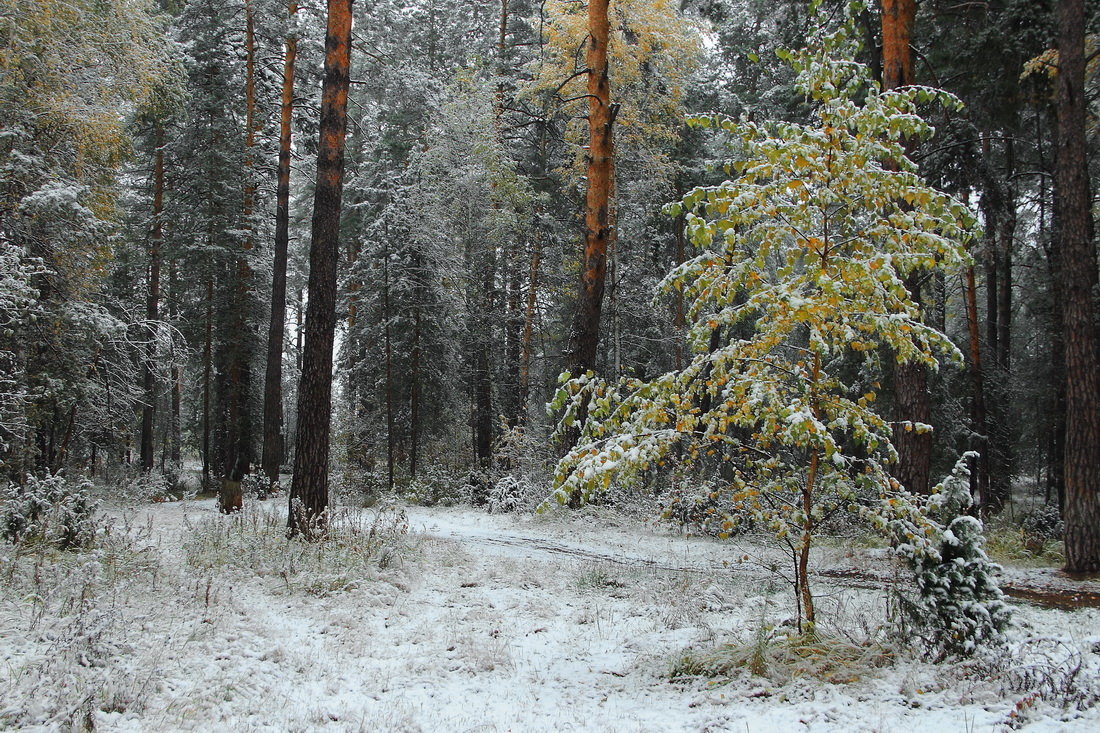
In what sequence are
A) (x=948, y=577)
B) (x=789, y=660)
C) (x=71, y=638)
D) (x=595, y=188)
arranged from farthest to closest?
(x=595, y=188), (x=789, y=660), (x=948, y=577), (x=71, y=638)

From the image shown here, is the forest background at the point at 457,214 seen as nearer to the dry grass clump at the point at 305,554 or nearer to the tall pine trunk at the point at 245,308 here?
the tall pine trunk at the point at 245,308

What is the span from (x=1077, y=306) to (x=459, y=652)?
8.94m

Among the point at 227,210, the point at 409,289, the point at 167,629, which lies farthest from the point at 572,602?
the point at 227,210

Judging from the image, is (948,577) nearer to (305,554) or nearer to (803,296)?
(803,296)

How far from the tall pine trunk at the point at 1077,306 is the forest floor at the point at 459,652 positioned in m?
0.90

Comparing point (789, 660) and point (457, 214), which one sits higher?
point (457, 214)

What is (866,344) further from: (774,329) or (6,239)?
(6,239)

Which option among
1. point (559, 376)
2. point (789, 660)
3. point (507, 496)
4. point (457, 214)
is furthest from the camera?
point (457, 214)

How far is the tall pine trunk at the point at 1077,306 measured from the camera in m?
8.30

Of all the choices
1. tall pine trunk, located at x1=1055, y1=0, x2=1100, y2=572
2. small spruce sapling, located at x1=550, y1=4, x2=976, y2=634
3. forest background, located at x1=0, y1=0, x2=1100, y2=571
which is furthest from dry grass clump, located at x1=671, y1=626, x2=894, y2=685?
tall pine trunk, located at x1=1055, y1=0, x2=1100, y2=572

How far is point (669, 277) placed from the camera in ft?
14.8

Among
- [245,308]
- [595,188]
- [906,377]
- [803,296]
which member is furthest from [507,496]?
[803,296]

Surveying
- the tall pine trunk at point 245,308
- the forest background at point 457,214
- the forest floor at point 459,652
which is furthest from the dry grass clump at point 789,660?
the tall pine trunk at point 245,308

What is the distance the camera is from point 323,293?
8602mm
